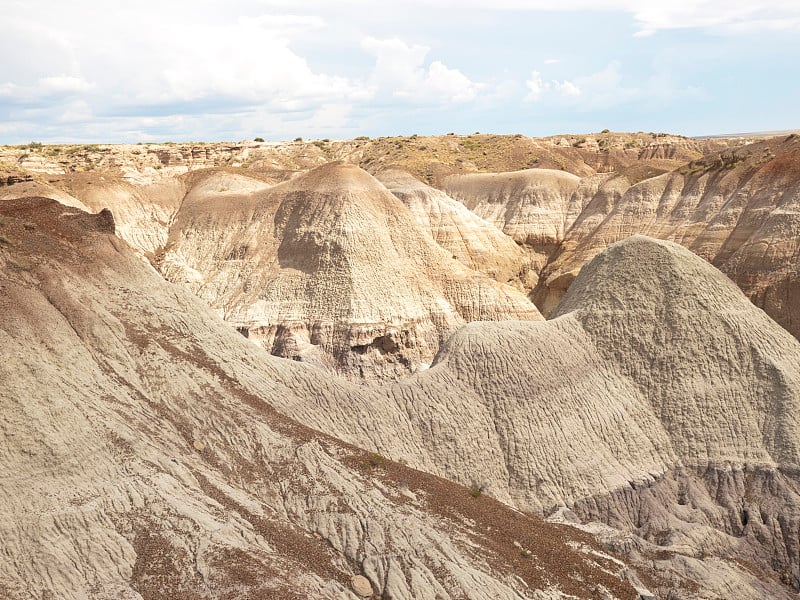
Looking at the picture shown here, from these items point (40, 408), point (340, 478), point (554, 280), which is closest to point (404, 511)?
point (340, 478)

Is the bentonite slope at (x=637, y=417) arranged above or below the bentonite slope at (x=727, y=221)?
below

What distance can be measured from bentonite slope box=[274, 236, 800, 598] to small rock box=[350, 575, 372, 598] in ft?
21.8

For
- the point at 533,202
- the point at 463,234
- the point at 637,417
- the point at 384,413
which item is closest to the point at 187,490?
the point at 384,413

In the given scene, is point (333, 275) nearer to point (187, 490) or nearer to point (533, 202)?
point (187, 490)

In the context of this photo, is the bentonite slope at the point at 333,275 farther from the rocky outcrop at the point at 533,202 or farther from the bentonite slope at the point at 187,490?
the rocky outcrop at the point at 533,202

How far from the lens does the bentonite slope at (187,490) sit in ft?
50.6

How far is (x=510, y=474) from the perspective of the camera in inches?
933

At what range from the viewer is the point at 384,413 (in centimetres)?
2377

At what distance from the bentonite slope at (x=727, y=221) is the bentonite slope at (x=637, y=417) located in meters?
9.93

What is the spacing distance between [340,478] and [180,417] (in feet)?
13.8

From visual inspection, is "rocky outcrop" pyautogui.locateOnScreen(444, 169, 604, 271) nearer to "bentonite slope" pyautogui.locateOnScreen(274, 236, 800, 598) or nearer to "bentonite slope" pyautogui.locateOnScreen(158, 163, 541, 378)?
"bentonite slope" pyautogui.locateOnScreen(158, 163, 541, 378)

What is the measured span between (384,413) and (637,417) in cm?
823

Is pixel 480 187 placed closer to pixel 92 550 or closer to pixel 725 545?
pixel 725 545

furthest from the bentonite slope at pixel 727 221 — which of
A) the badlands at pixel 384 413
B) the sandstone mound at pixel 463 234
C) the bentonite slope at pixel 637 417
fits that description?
the bentonite slope at pixel 637 417
